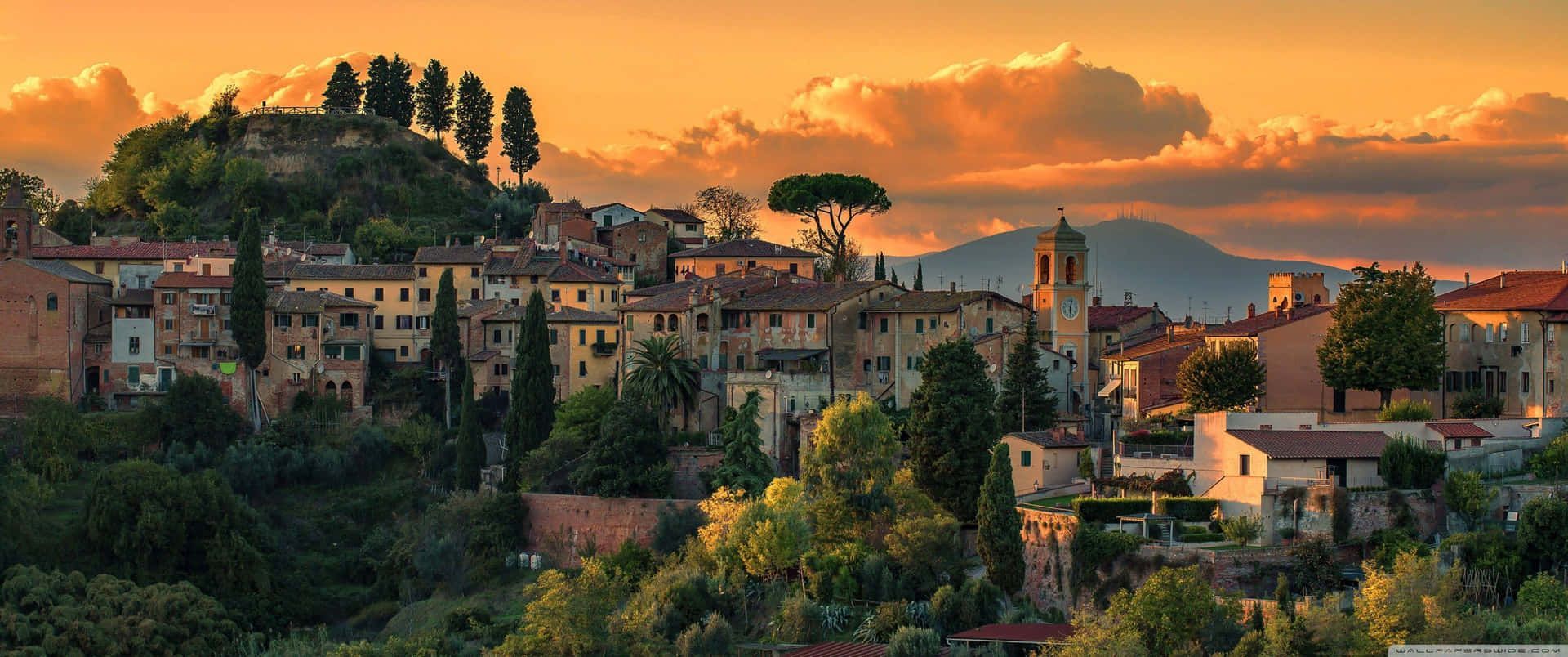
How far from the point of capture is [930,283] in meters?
114

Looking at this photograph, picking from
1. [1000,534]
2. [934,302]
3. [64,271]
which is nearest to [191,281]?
[64,271]

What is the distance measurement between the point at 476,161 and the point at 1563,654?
76.5m

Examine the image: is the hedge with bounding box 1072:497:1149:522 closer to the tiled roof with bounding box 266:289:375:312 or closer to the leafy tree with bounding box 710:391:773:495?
the leafy tree with bounding box 710:391:773:495

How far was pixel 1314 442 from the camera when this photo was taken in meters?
47.9

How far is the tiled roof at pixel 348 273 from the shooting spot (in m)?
73.7

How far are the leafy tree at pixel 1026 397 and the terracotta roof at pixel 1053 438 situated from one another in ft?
7.26

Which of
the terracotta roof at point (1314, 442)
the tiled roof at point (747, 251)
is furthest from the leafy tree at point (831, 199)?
the terracotta roof at point (1314, 442)

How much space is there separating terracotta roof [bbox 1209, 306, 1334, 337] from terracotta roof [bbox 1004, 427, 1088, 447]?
866 centimetres

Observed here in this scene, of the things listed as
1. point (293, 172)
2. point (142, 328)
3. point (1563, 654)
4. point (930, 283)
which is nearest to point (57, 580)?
point (142, 328)

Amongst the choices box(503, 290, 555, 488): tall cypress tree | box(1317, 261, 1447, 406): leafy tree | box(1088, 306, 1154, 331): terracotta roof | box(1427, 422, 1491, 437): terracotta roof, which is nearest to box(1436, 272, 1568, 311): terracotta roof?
box(1317, 261, 1447, 406): leafy tree

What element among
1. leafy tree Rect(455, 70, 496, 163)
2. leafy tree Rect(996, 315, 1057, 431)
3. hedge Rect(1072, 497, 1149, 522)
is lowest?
hedge Rect(1072, 497, 1149, 522)

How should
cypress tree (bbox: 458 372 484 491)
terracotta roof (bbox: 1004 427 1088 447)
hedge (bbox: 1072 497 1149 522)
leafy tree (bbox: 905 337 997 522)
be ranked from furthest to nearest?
cypress tree (bbox: 458 372 484 491)
terracotta roof (bbox: 1004 427 1088 447)
leafy tree (bbox: 905 337 997 522)
hedge (bbox: 1072 497 1149 522)

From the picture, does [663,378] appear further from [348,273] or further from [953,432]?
[348,273]

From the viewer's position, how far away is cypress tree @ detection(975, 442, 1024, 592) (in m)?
46.8
